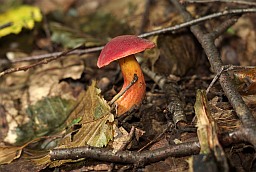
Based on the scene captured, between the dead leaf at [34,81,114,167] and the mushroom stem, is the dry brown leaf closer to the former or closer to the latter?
the dead leaf at [34,81,114,167]

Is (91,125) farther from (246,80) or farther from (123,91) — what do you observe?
(246,80)

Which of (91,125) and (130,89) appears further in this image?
(130,89)

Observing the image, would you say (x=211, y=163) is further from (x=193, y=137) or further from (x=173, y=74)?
(x=173, y=74)

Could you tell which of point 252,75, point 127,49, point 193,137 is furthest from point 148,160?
point 252,75

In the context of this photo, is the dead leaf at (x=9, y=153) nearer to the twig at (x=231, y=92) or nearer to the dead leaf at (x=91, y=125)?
the dead leaf at (x=91, y=125)

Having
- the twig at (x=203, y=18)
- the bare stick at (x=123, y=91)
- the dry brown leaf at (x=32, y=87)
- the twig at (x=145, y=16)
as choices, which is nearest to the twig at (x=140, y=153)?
the bare stick at (x=123, y=91)

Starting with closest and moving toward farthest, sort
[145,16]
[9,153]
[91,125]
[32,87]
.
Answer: [91,125] < [9,153] < [32,87] < [145,16]

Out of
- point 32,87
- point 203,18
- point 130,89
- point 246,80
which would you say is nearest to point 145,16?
point 203,18
